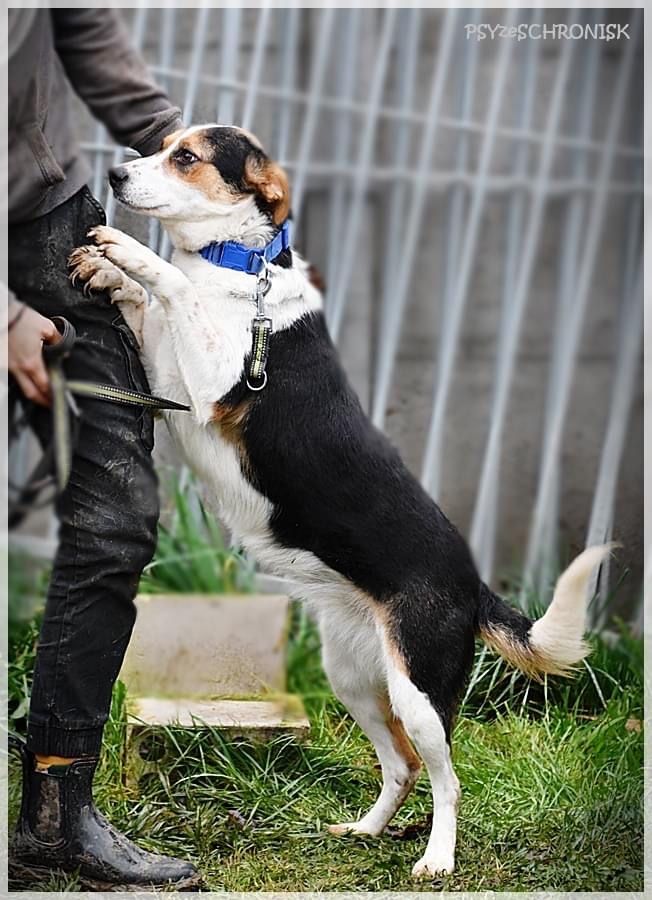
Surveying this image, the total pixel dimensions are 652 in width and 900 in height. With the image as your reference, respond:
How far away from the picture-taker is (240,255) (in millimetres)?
2270

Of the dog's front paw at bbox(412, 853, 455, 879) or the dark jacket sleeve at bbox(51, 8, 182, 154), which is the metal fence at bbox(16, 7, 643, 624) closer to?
the dark jacket sleeve at bbox(51, 8, 182, 154)

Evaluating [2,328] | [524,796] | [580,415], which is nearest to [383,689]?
[524,796]

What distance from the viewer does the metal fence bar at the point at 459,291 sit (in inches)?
119

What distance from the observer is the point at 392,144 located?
409 centimetres

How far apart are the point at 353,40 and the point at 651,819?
9.25 ft

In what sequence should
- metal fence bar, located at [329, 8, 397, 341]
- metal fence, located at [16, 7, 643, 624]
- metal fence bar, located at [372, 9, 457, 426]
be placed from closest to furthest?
1. metal fence, located at [16, 7, 643, 624]
2. metal fence bar, located at [372, 9, 457, 426]
3. metal fence bar, located at [329, 8, 397, 341]

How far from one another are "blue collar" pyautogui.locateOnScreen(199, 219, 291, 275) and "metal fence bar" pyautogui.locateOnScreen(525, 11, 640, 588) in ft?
3.48

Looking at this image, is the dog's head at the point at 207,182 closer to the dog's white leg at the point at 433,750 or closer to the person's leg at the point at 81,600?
the person's leg at the point at 81,600

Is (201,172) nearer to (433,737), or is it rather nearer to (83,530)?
(83,530)

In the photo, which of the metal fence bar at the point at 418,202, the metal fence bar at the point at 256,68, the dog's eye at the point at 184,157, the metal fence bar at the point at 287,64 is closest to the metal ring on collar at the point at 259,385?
the dog's eye at the point at 184,157

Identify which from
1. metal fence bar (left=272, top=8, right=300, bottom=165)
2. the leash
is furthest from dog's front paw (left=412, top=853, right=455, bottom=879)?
metal fence bar (left=272, top=8, right=300, bottom=165)

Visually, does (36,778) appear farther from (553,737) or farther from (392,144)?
(392,144)

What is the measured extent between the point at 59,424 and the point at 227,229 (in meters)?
0.71

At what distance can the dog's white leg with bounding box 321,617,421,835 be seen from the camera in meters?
2.34
